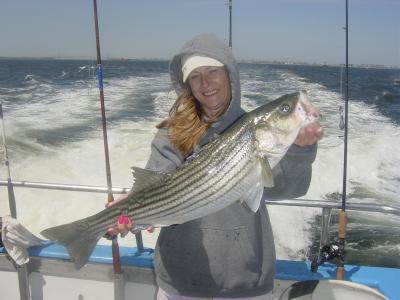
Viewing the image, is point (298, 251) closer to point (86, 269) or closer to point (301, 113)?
point (86, 269)

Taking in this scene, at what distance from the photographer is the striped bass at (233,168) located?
243 cm

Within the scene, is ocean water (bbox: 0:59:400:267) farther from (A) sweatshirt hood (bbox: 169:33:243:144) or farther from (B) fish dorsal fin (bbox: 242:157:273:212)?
(A) sweatshirt hood (bbox: 169:33:243:144)

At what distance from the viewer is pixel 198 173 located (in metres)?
2.51

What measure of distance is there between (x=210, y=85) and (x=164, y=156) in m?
0.53

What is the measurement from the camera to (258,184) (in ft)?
7.88

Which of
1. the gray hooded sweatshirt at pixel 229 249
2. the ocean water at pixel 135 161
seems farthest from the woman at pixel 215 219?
the ocean water at pixel 135 161

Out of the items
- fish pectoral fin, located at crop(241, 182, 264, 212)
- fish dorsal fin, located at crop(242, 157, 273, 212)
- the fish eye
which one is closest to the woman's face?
the fish eye

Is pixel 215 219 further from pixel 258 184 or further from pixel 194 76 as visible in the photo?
pixel 194 76

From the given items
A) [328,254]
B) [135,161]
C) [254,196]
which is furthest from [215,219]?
[135,161]

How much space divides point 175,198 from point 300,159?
762mm

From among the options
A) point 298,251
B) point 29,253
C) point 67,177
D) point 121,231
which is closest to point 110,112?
point 67,177

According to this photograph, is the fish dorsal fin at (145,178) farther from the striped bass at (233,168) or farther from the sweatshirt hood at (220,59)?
the sweatshirt hood at (220,59)

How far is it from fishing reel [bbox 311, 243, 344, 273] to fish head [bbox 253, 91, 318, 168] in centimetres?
125

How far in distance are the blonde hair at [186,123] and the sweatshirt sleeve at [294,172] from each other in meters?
0.54
